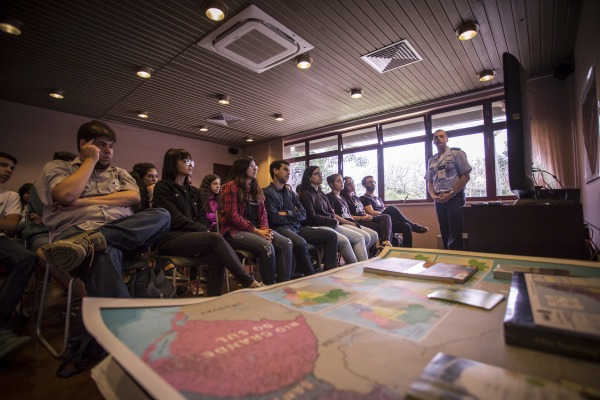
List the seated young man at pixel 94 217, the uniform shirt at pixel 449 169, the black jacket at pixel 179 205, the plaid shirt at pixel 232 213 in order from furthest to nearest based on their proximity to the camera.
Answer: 1. the uniform shirt at pixel 449 169
2. the plaid shirt at pixel 232 213
3. the black jacket at pixel 179 205
4. the seated young man at pixel 94 217

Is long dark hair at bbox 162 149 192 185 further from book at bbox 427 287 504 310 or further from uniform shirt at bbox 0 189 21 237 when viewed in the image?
book at bbox 427 287 504 310

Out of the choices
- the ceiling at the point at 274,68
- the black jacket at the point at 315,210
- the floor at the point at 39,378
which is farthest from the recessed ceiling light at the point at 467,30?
the floor at the point at 39,378

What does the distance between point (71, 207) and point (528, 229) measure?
2.34m

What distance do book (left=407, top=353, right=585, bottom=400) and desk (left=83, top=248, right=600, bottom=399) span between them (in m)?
0.02

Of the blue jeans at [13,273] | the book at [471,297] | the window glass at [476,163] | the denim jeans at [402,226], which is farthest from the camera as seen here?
the window glass at [476,163]

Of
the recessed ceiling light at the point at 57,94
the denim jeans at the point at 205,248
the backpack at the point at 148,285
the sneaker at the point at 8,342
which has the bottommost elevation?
the sneaker at the point at 8,342

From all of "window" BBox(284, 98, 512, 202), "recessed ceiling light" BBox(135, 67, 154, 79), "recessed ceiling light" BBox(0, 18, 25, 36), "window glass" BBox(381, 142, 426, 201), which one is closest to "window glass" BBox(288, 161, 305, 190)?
"window" BBox(284, 98, 512, 202)

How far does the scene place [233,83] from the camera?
390cm

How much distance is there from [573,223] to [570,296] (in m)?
1.20

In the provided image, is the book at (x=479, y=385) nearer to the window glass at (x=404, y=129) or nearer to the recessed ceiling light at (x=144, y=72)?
the recessed ceiling light at (x=144, y=72)

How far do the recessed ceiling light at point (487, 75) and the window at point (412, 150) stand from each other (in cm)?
74

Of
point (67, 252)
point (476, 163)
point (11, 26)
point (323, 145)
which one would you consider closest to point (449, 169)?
point (476, 163)

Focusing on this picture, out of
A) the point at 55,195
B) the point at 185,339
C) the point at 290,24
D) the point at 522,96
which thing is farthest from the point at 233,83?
the point at 185,339

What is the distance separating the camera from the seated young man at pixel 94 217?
3.87 feet
